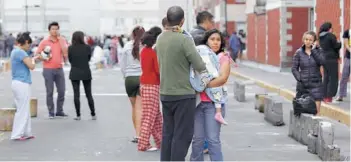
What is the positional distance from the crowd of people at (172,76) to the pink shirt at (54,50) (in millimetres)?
20

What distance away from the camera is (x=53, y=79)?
15.5m

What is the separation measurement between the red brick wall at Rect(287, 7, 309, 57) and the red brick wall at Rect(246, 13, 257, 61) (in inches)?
309

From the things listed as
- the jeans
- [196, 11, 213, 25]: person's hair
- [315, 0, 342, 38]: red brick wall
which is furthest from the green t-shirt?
[315, 0, 342, 38]: red brick wall

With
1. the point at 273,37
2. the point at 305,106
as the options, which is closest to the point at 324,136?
the point at 305,106

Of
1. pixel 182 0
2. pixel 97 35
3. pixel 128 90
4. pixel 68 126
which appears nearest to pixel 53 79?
pixel 68 126

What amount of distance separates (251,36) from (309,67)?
28213mm

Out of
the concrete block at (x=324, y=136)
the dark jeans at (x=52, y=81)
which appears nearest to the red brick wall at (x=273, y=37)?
the dark jeans at (x=52, y=81)

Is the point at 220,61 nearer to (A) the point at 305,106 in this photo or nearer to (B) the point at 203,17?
(B) the point at 203,17

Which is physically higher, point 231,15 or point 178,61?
point 231,15

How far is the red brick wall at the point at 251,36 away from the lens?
39384 millimetres

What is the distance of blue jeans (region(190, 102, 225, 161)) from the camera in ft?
28.8

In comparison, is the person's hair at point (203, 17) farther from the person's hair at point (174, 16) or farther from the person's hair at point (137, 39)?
the person's hair at point (137, 39)

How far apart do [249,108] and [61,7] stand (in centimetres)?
4610

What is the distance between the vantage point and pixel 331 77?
55.2 ft
